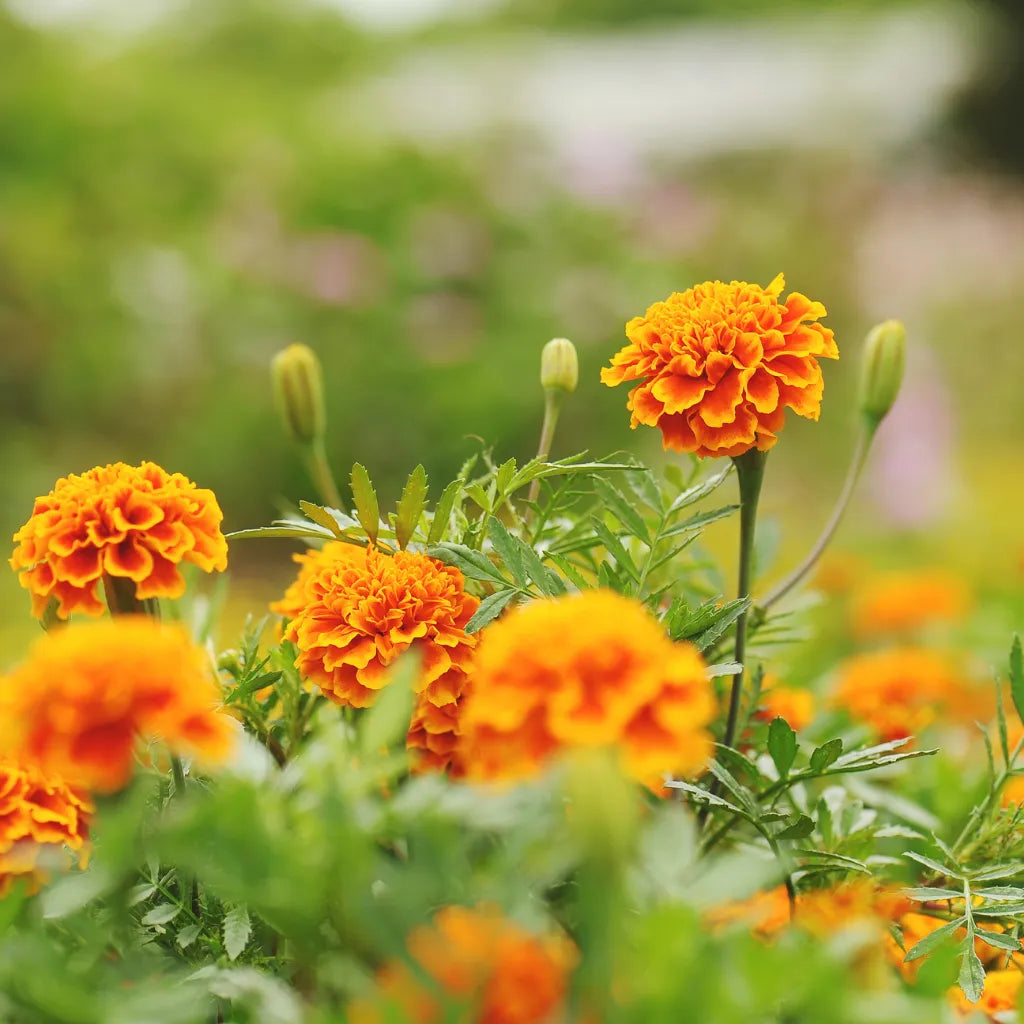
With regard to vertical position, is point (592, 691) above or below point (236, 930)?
above

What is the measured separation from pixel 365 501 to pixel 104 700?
20 centimetres

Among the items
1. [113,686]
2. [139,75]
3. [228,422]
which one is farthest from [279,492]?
[139,75]

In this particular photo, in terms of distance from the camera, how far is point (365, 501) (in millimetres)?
530

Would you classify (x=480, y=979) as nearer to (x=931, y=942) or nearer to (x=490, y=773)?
(x=490, y=773)

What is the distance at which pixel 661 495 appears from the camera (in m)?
0.60

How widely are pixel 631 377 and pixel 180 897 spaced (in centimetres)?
29

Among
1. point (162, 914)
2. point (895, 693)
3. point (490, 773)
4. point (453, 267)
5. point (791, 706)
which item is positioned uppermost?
point (490, 773)

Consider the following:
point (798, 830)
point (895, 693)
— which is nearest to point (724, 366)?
point (798, 830)

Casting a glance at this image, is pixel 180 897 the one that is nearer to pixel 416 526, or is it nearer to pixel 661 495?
pixel 416 526

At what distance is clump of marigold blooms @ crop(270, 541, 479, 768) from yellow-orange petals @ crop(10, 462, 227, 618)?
50 mm

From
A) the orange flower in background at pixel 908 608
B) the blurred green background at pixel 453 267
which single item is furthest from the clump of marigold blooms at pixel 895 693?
the blurred green background at pixel 453 267

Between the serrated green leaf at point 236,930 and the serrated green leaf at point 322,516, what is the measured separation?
160mm

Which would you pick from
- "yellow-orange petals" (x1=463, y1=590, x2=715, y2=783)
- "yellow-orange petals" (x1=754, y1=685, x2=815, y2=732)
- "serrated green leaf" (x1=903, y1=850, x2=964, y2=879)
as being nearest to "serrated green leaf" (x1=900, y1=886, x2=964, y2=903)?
"serrated green leaf" (x1=903, y1=850, x2=964, y2=879)

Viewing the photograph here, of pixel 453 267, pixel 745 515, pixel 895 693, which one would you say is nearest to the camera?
pixel 745 515
